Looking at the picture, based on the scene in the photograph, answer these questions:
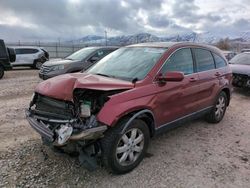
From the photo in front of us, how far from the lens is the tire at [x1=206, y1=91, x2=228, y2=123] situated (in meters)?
5.69

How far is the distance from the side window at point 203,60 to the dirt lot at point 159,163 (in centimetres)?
131

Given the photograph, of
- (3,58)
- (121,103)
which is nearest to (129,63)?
(121,103)

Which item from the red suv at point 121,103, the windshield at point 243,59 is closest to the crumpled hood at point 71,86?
the red suv at point 121,103

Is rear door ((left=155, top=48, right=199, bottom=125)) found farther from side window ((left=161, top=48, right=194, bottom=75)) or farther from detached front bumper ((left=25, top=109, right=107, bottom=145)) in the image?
detached front bumper ((left=25, top=109, right=107, bottom=145))

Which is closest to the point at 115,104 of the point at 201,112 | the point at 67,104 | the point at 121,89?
the point at 121,89

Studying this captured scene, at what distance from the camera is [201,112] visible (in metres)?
5.14

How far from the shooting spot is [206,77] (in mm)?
5137

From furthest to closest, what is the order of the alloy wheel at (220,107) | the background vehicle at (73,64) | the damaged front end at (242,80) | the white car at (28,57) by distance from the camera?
the white car at (28,57) → the background vehicle at (73,64) → the damaged front end at (242,80) → the alloy wheel at (220,107)

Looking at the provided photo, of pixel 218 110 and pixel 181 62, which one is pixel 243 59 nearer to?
pixel 218 110

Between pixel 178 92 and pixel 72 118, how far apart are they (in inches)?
74.8

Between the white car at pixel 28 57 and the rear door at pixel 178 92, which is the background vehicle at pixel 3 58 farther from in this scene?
the rear door at pixel 178 92

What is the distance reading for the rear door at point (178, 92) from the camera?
13.2 ft

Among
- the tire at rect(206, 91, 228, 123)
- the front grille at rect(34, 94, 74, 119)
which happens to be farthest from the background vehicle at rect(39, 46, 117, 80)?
the front grille at rect(34, 94, 74, 119)

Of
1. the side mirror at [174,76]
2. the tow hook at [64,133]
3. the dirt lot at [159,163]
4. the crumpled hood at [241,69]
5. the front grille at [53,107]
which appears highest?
the side mirror at [174,76]
